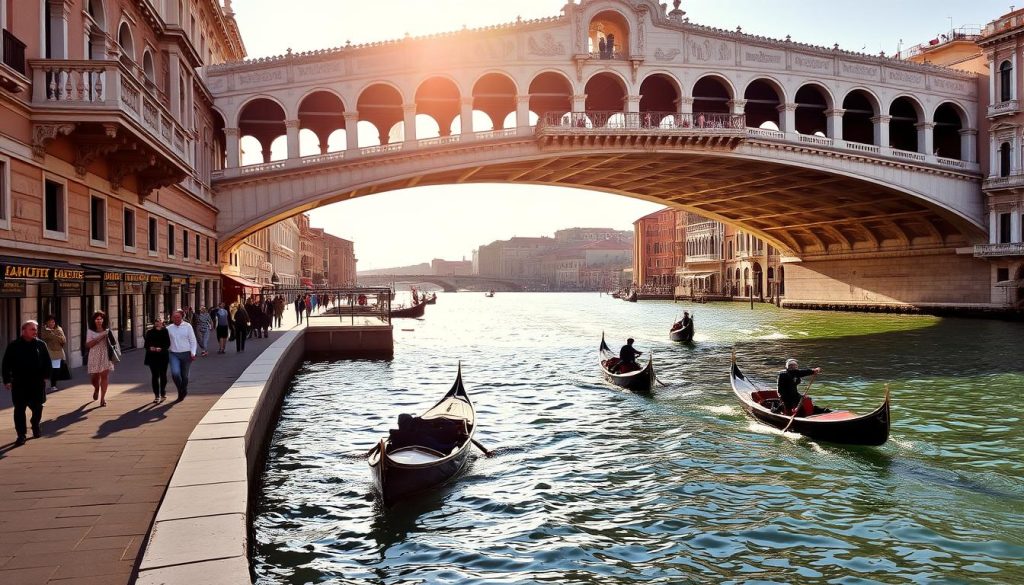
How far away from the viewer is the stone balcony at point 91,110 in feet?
38.0

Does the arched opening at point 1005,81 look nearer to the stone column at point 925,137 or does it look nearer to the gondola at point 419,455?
the stone column at point 925,137

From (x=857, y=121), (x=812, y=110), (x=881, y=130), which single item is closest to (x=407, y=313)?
(x=812, y=110)

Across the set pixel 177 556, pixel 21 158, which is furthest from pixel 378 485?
pixel 21 158

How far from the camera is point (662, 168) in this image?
3541 centimetres

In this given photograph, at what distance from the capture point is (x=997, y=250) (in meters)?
36.1

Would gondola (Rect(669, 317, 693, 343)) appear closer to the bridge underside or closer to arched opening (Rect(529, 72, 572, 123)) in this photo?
the bridge underside

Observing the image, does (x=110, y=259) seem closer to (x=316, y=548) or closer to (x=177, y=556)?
(x=316, y=548)

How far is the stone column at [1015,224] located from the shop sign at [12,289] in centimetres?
3994

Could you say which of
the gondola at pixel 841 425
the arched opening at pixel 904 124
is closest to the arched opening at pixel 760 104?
the arched opening at pixel 904 124

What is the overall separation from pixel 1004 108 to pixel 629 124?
1917cm

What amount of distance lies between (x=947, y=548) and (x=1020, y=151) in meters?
36.5

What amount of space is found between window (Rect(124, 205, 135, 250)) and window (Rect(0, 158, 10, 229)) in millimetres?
5637

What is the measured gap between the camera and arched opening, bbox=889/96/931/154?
126ft

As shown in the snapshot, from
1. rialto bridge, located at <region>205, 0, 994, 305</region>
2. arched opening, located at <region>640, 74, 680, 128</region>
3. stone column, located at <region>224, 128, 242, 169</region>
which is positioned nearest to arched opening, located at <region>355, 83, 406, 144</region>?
rialto bridge, located at <region>205, 0, 994, 305</region>
